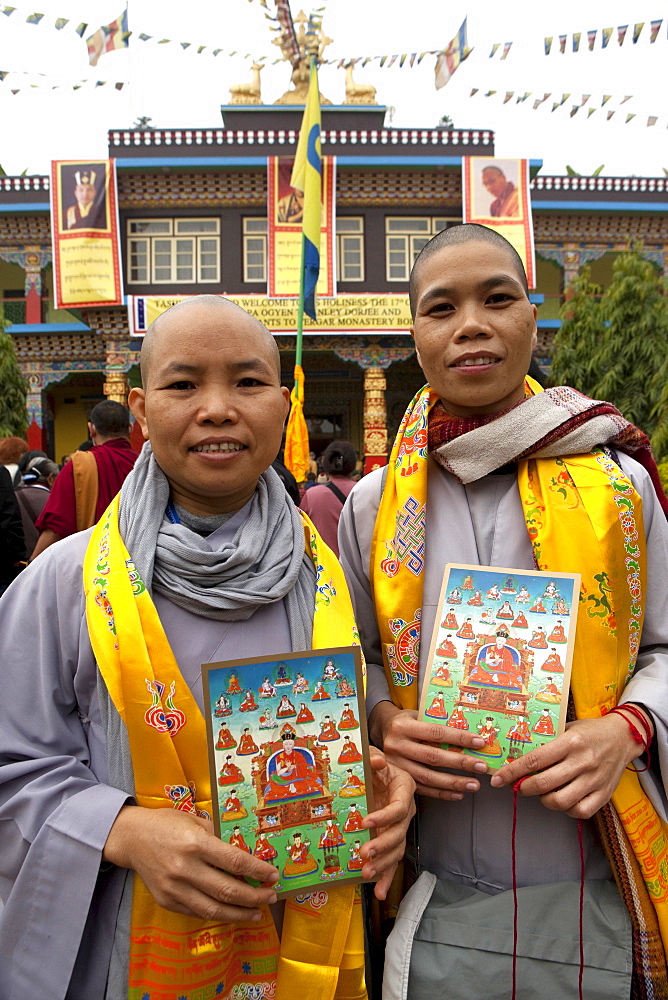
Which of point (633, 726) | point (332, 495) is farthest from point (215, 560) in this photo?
point (332, 495)

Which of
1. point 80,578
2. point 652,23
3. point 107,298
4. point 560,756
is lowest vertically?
point 560,756

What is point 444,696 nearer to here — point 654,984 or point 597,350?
point 654,984

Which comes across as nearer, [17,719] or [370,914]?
[17,719]

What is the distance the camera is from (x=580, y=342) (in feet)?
39.7

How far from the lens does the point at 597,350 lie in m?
11.8

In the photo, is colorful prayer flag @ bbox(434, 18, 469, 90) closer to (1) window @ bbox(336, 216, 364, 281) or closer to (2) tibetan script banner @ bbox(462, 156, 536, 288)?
(2) tibetan script banner @ bbox(462, 156, 536, 288)

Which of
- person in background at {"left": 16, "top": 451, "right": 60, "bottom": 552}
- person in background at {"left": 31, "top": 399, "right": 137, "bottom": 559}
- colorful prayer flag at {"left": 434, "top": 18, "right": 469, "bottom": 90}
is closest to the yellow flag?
person in background at {"left": 16, "top": 451, "right": 60, "bottom": 552}

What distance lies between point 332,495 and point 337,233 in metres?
11.4

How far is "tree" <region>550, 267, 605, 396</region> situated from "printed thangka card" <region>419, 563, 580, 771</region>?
11.2m

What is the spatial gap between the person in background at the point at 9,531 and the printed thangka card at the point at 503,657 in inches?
136

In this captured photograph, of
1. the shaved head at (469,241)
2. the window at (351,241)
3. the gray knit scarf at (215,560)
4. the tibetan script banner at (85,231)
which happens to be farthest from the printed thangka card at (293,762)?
the window at (351,241)

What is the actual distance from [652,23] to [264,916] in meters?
10.0

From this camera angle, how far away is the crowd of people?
3.90 ft

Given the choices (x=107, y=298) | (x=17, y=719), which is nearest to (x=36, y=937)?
(x=17, y=719)
